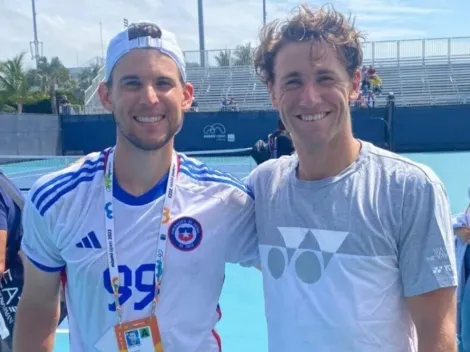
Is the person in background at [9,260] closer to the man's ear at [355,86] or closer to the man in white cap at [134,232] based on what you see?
the man in white cap at [134,232]

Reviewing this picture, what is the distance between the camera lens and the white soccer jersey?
6.88ft

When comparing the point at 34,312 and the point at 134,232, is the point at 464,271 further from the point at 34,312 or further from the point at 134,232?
the point at 34,312

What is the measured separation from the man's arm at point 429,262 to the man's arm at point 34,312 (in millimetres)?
1261

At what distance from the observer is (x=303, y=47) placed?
2.05 meters

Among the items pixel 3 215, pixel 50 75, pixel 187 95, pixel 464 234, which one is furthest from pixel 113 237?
pixel 50 75

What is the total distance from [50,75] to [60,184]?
46285 mm

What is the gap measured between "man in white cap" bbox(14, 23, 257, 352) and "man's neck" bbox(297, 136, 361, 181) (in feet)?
1.20

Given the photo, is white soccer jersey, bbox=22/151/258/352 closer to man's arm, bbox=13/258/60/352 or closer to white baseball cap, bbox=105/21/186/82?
man's arm, bbox=13/258/60/352

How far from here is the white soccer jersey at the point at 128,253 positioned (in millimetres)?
2098

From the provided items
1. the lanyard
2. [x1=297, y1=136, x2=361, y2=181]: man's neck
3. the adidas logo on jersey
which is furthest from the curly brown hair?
→ the adidas logo on jersey

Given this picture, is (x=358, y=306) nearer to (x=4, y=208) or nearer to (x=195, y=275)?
(x=195, y=275)

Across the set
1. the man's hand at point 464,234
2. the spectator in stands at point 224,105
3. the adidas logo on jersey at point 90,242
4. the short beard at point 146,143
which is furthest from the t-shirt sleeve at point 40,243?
the spectator in stands at point 224,105

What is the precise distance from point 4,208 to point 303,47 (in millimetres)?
1765

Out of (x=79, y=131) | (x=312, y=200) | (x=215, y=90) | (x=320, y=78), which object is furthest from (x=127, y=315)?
(x=215, y=90)
